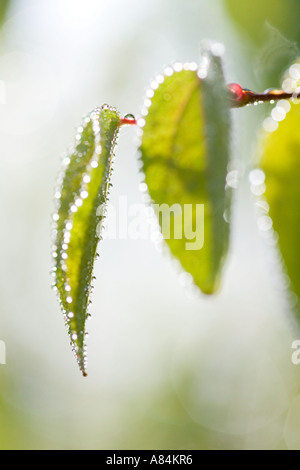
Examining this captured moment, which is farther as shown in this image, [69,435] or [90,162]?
[69,435]

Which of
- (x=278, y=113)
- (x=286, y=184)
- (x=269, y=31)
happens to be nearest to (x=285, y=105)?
(x=278, y=113)

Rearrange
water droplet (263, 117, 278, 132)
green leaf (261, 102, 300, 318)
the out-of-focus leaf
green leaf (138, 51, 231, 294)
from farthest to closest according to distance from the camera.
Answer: the out-of-focus leaf → water droplet (263, 117, 278, 132) → green leaf (261, 102, 300, 318) → green leaf (138, 51, 231, 294)

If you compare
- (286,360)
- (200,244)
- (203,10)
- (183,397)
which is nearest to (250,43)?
(203,10)

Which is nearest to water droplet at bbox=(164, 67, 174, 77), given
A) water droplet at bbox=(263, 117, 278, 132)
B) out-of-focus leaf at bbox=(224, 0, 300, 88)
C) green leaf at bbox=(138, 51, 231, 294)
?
green leaf at bbox=(138, 51, 231, 294)

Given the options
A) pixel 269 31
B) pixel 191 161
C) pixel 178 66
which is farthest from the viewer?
pixel 269 31

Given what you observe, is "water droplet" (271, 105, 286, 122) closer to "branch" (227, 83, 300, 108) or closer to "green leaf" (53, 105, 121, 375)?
"branch" (227, 83, 300, 108)

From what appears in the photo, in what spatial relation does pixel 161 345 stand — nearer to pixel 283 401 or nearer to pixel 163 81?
pixel 283 401

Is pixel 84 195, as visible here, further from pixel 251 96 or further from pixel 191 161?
pixel 251 96
